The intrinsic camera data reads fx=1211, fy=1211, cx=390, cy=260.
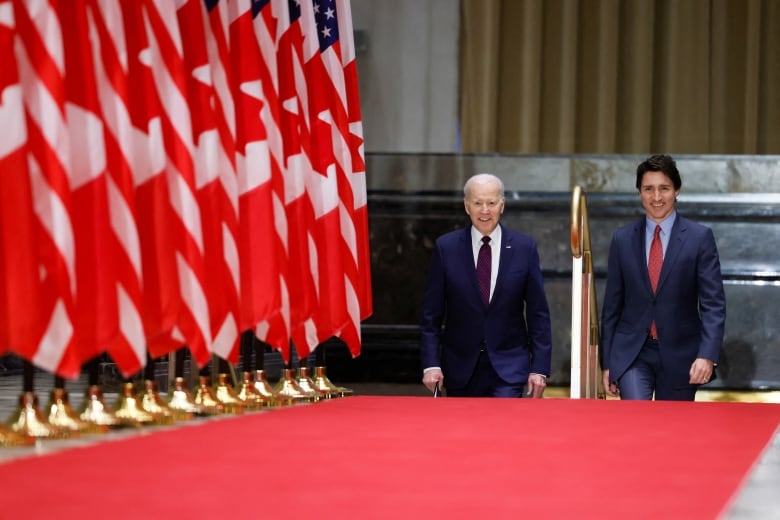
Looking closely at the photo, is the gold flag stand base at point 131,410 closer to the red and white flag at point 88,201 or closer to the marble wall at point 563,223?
the red and white flag at point 88,201

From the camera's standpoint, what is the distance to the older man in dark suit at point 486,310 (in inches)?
216

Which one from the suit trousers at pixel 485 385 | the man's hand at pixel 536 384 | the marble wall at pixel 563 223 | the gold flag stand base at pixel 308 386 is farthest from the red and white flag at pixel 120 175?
the marble wall at pixel 563 223

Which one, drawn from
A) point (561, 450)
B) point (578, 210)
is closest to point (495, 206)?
point (578, 210)

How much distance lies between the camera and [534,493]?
2.16m

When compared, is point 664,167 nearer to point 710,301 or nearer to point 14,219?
point 710,301

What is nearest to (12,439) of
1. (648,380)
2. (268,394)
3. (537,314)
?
(268,394)

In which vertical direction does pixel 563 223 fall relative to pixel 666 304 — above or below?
above

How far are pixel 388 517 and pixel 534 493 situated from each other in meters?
0.40

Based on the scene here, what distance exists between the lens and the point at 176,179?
13.6ft

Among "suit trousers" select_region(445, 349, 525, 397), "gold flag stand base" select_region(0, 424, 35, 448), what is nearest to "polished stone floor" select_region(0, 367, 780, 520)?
"gold flag stand base" select_region(0, 424, 35, 448)

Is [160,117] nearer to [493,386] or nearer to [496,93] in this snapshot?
[493,386]

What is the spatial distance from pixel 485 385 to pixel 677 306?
93 cm

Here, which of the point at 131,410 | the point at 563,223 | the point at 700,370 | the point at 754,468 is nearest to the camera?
the point at 754,468

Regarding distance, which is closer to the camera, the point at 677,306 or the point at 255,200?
the point at 255,200
